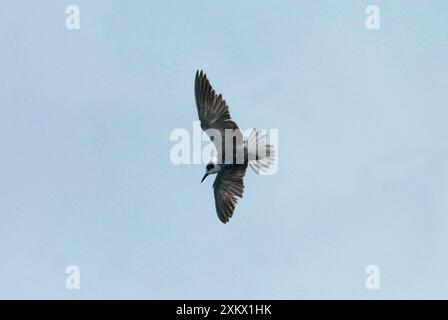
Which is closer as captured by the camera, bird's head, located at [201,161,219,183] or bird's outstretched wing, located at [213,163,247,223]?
bird's head, located at [201,161,219,183]

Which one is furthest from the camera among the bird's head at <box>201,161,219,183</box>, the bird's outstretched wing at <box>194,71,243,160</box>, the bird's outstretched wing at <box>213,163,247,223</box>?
the bird's outstretched wing at <box>213,163,247,223</box>

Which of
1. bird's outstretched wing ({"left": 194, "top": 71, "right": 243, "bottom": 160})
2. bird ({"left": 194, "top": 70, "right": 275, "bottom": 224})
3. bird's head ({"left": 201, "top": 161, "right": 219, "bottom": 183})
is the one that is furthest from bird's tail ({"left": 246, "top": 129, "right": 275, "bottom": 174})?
bird's head ({"left": 201, "top": 161, "right": 219, "bottom": 183})

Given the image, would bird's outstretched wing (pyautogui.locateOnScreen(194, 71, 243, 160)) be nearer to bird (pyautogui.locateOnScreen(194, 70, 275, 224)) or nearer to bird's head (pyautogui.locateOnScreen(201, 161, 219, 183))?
bird (pyautogui.locateOnScreen(194, 70, 275, 224))

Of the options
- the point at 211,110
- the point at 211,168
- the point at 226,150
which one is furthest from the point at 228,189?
the point at 211,110

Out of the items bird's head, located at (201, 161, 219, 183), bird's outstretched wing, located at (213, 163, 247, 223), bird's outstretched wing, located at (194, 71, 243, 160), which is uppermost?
bird's outstretched wing, located at (194, 71, 243, 160)

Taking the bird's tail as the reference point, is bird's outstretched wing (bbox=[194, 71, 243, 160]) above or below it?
above

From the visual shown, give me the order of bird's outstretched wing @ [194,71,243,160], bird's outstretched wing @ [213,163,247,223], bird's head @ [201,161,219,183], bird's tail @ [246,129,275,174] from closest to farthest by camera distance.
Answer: bird's outstretched wing @ [194,71,243,160]
bird's tail @ [246,129,275,174]
bird's head @ [201,161,219,183]
bird's outstretched wing @ [213,163,247,223]

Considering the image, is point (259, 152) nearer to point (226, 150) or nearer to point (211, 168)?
point (226, 150)
